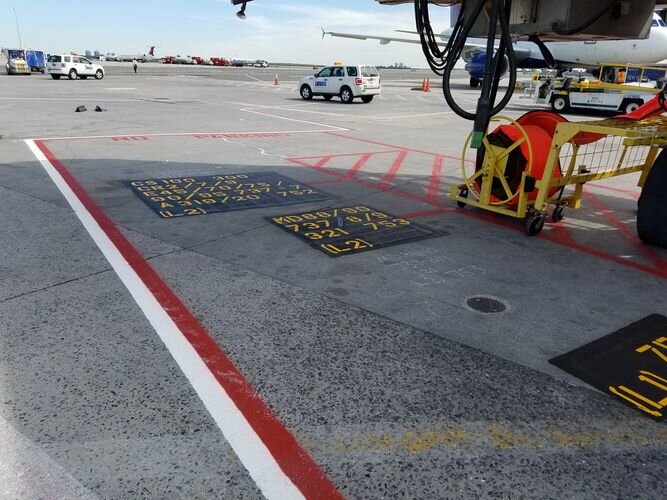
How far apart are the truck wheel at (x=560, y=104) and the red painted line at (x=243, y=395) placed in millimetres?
24308

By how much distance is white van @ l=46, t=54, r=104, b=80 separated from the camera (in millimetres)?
39156

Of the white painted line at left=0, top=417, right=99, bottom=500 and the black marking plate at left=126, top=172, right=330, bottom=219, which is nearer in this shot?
the white painted line at left=0, top=417, right=99, bottom=500

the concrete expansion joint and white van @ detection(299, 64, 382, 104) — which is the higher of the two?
white van @ detection(299, 64, 382, 104)

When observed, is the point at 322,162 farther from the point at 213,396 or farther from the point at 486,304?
the point at 213,396

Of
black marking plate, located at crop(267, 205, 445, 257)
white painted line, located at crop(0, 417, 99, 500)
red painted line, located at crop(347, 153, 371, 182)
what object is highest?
white painted line, located at crop(0, 417, 99, 500)

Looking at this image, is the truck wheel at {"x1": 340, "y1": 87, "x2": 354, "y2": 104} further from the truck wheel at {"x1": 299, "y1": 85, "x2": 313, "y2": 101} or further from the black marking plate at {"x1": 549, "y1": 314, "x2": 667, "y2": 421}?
the black marking plate at {"x1": 549, "y1": 314, "x2": 667, "y2": 421}

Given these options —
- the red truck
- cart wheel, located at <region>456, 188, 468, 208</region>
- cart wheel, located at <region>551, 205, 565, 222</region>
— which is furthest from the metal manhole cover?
the red truck

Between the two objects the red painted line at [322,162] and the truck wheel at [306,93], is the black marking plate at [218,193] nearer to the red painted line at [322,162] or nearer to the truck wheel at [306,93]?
the red painted line at [322,162]

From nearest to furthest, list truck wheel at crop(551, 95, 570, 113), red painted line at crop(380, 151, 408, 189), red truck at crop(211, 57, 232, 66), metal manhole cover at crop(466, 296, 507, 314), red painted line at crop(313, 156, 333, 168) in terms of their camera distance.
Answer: metal manhole cover at crop(466, 296, 507, 314) → red painted line at crop(380, 151, 408, 189) → red painted line at crop(313, 156, 333, 168) → truck wheel at crop(551, 95, 570, 113) → red truck at crop(211, 57, 232, 66)

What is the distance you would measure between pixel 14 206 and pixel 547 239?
289 inches

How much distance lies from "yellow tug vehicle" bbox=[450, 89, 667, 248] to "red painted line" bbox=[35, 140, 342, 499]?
420cm

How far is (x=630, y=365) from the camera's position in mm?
3699

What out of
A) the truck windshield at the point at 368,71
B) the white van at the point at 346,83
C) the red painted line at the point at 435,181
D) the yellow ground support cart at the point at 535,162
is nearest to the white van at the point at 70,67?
the white van at the point at 346,83

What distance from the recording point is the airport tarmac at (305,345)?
2.67m
